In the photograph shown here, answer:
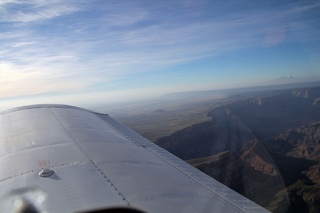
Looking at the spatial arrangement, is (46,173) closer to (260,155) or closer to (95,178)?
(95,178)

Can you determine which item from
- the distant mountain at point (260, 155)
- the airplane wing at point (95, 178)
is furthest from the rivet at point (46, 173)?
the distant mountain at point (260, 155)

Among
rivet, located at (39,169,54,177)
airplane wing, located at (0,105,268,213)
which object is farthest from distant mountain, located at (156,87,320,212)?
rivet, located at (39,169,54,177)

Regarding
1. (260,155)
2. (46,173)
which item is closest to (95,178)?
(46,173)

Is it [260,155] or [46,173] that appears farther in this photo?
[260,155]

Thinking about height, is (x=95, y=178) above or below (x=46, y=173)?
below

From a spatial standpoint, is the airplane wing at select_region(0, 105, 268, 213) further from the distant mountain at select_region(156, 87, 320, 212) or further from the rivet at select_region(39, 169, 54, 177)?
the distant mountain at select_region(156, 87, 320, 212)

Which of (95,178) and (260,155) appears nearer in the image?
(95,178)

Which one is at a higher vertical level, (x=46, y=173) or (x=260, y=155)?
(x=46, y=173)

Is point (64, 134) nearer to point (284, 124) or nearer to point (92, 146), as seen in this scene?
point (92, 146)

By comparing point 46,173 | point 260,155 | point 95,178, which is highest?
point 46,173
